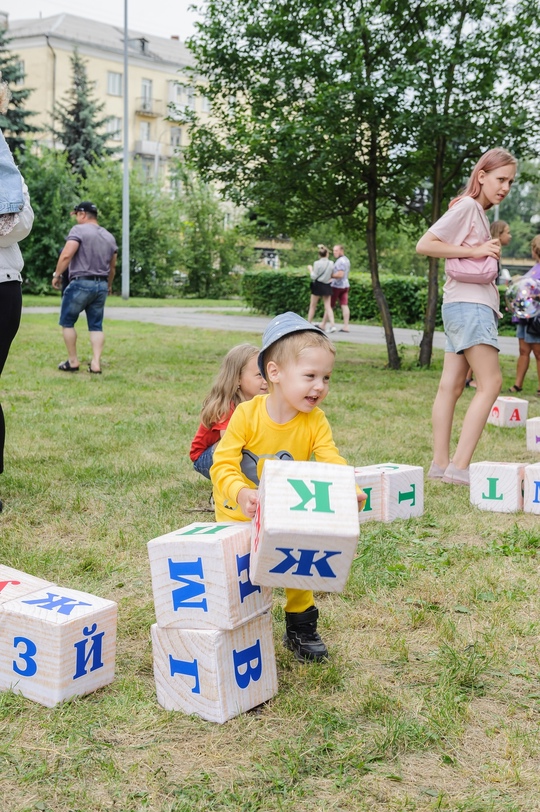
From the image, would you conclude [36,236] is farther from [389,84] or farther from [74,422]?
[74,422]

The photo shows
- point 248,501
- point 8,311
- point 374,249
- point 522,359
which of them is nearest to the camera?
point 248,501

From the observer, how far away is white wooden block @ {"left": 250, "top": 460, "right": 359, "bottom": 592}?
237 centimetres

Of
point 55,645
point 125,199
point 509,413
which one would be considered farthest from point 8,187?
point 125,199

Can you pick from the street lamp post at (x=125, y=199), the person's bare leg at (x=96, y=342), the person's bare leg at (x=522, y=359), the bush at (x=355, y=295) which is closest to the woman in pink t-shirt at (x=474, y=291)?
the person's bare leg at (x=522, y=359)

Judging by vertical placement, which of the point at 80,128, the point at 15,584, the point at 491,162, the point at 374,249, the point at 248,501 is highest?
the point at 80,128

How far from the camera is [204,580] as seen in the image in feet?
8.43

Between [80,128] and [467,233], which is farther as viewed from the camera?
[80,128]

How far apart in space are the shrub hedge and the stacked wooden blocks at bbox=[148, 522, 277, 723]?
18.5m

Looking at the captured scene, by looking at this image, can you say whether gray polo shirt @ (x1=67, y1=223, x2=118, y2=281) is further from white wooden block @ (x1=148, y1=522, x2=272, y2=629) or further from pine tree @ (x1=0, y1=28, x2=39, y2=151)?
pine tree @ (x1=0, y1=28, x2=39, y2=151)

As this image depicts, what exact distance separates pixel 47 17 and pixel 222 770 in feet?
207

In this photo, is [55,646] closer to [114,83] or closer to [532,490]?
[532,490]

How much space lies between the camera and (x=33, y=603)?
275cm

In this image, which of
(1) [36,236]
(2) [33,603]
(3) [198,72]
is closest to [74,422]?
(2) [33,603]

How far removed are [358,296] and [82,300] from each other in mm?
14525
